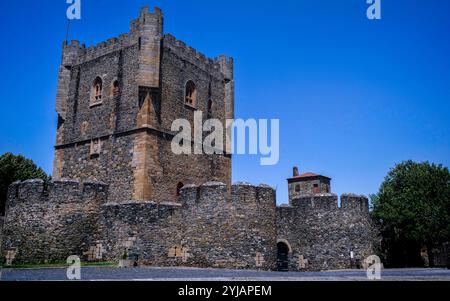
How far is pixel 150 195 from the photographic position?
23.8 meters

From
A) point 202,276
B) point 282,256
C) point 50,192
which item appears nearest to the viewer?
point 202,276

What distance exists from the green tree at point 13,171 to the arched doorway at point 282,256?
20965mm

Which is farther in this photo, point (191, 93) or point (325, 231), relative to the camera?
point (191, 93)

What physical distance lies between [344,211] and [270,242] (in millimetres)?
4574

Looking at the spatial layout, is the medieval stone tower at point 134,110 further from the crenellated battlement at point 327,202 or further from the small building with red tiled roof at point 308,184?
the small building with red tiled roof at point 308,184

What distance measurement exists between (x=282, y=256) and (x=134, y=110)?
1145 cm

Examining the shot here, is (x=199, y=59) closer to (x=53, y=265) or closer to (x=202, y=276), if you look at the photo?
(x=53, y=265)

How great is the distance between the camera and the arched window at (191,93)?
93.2 ft

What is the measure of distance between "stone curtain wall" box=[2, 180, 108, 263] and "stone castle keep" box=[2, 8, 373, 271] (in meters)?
0.04

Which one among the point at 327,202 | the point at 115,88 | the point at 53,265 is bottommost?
the point at 53,265

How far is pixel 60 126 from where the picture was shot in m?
28.5

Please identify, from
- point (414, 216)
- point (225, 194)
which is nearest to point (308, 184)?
point (414, 216)

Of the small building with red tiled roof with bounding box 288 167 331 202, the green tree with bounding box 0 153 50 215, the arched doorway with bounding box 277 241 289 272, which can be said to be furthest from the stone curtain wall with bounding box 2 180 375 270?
the small building with red tiled roof with bounding box 288 167 331 202
